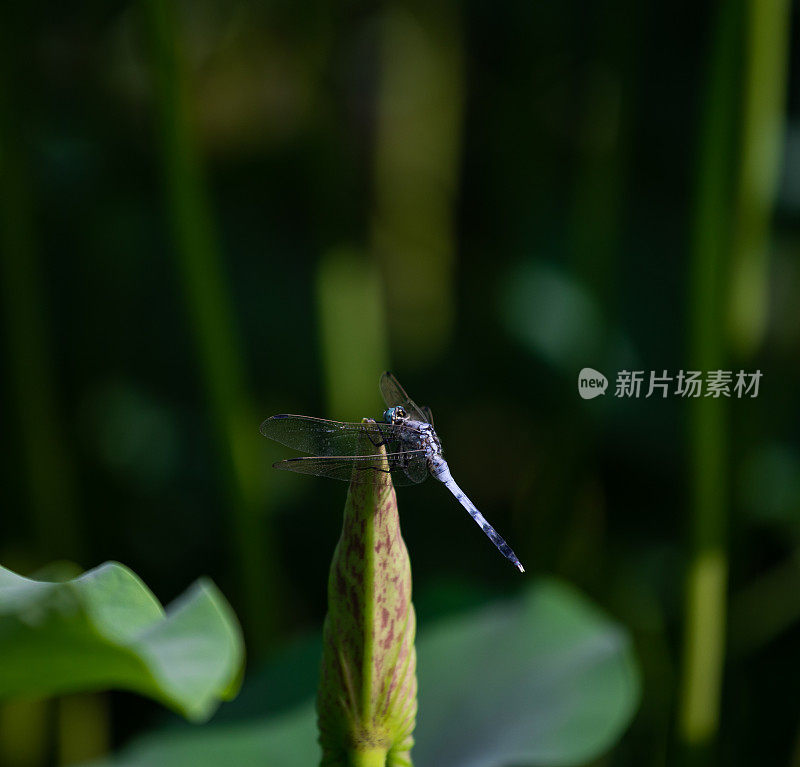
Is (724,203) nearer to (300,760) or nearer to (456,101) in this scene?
(300,760)

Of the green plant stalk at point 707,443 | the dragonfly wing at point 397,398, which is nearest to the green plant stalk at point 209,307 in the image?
the dragonfly wing at point 397,398

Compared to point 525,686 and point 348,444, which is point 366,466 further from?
point 525,686

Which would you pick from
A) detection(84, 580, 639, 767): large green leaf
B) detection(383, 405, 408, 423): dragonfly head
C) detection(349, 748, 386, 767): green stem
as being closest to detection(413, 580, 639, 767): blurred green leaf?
detection(84, 580, 639, 767): large green leaf

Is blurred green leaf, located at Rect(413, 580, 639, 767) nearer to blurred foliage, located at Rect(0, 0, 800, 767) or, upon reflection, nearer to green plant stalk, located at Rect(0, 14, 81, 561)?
blurred foliage, located at Rect(0, 0, 800, 767)

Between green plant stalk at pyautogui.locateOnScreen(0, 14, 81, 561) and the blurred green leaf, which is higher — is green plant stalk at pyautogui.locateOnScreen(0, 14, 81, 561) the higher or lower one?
the higher one

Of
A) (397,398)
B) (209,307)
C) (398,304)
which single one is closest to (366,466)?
(397,398)

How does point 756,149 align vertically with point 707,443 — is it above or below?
above
